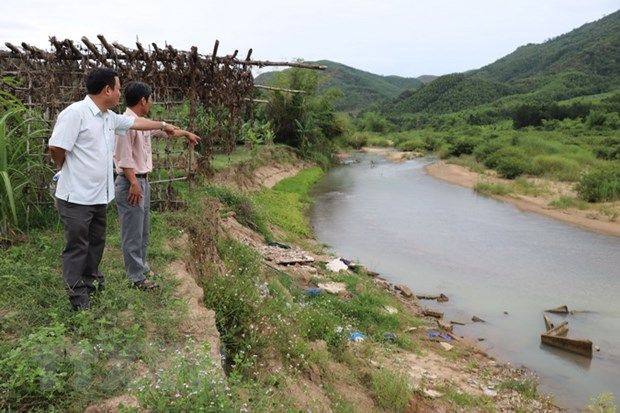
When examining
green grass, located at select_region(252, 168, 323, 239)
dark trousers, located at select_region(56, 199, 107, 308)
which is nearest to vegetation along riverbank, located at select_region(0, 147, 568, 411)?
dark trousers, located at select_region(56, 199, 107, 308)

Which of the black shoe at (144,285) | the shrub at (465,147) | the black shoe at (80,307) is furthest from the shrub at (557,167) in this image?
the black shoe at (80,307)

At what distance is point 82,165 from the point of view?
357 cm

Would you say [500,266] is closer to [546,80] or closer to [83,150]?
[83,150]

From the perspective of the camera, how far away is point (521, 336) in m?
8.12

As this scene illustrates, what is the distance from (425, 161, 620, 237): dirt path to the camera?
15.6 m

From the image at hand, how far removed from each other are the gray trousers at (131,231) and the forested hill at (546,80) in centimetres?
5716

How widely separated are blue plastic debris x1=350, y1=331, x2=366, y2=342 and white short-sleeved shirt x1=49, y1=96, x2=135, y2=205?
13.2ft

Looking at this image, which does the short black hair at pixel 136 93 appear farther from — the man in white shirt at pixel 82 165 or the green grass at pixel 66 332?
the green grass at pixel 66 332

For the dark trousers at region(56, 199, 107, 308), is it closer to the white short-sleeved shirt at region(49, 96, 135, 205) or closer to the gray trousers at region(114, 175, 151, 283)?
the white short-sleeved shirt at region(49, 96, 135, 205)

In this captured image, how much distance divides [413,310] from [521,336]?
1679mm

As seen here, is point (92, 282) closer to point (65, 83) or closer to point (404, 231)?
point (65, 83)

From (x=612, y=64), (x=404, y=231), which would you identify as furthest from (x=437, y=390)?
(x=612, y=64)

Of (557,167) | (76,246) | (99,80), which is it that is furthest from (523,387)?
(557,167)

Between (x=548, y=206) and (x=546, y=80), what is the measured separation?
59.1m
